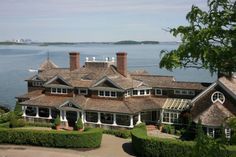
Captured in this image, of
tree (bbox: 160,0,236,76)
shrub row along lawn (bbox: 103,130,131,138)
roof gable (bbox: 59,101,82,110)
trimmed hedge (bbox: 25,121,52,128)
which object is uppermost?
tree (bbox: 160,0,236,76)

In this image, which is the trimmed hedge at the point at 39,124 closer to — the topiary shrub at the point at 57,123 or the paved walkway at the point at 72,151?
the topiary shrub at the point at 57,123

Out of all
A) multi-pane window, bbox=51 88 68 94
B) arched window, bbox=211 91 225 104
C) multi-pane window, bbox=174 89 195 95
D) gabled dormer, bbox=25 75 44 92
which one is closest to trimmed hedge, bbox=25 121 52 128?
multi-pane window, bbox=51 88 68 94

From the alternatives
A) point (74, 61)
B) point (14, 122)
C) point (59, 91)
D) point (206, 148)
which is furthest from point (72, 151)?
point (206, 148)

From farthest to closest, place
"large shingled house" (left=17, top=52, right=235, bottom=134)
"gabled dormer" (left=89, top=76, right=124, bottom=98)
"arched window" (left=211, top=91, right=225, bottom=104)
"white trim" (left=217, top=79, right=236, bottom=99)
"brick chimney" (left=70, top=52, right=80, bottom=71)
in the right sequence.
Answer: "brick chimney" (left=70, top=52, right=80, bottom=71), "gabled dormer" (left=89, top=76, right=124, bottom=98), "large shingled house" (left=17, top=52, right=235, bottom=134), "arched window" (left=211, top=91, right=225, bottom=104), "white trim" (left=217, top=79, right=236, bottom=99)

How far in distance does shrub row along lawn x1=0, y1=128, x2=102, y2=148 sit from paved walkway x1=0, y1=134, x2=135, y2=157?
643 mm

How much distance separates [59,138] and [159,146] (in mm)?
9442

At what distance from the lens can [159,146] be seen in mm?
31969

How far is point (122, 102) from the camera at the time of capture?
142 feet

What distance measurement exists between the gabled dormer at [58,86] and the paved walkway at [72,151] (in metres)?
11.8

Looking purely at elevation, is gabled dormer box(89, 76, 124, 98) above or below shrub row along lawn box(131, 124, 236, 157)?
above

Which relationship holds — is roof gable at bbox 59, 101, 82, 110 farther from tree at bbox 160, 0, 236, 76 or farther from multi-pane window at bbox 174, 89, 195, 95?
tree at bbox 160, 0, 236, 76

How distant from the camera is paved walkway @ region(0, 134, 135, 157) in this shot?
33556 millimetres

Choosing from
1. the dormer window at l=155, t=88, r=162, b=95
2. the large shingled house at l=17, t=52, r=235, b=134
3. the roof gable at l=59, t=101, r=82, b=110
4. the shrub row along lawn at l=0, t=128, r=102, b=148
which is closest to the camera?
the shrub row along lawn at l=0, t=128, r=102, b=148

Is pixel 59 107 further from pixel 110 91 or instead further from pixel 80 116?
pixel 110 91
